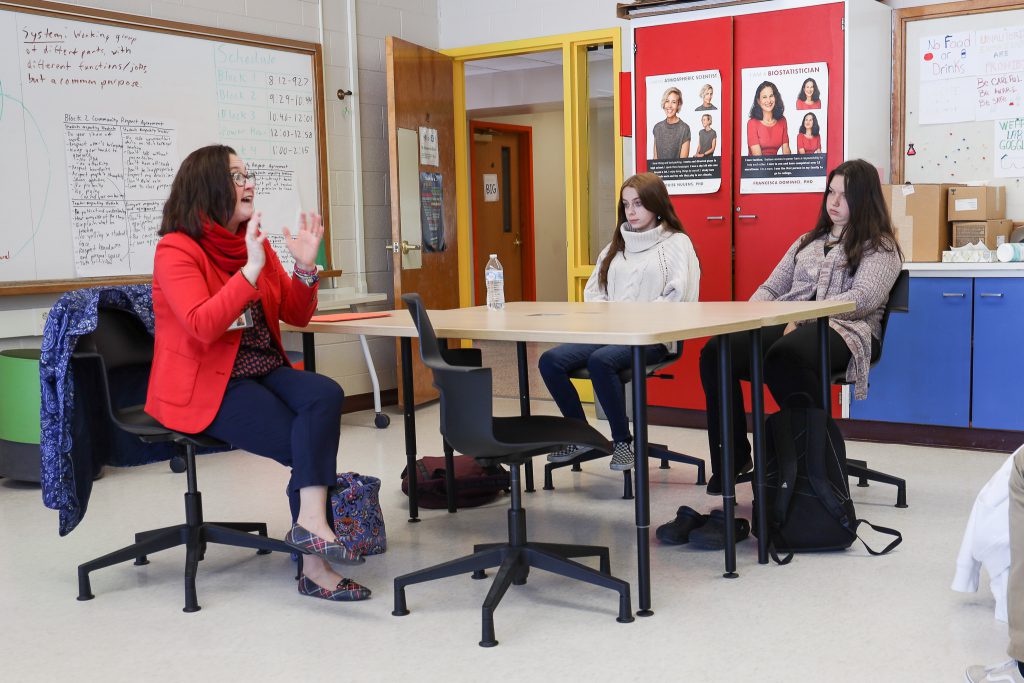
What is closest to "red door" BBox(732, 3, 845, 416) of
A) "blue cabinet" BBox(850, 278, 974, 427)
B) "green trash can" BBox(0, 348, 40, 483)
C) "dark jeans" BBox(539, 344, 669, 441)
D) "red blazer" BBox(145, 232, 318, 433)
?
"blue cabinet" BBox(850, 278, 974, 427)

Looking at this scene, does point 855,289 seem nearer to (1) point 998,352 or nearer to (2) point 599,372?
(2) point 599,372

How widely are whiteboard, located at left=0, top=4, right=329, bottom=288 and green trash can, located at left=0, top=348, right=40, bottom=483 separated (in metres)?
0.41

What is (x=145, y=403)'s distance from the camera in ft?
9.67

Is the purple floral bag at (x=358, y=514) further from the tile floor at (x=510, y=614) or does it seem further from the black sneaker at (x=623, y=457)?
the black sneaker at (x=623, y=457)

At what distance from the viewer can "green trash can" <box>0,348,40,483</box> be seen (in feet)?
13.6

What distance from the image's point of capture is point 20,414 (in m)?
4.18

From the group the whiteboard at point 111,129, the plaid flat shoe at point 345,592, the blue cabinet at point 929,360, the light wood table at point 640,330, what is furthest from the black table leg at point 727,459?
the whiteboard at point 111,129

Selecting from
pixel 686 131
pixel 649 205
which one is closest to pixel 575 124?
pixel 686 131

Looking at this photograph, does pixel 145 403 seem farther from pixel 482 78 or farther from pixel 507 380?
pixel 482 78

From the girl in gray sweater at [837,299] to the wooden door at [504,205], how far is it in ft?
22.1

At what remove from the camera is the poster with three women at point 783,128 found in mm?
4629

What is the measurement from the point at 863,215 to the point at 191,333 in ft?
7.81

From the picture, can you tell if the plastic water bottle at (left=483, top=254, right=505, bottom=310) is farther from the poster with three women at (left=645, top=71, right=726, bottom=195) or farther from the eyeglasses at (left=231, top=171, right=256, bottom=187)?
the poster with three women at (left=645, top=71, right=726, bottom=195)

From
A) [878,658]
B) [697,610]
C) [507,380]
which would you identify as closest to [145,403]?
[697,610]
